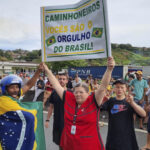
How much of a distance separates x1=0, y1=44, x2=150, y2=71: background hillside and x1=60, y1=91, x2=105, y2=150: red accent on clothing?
1664 inches

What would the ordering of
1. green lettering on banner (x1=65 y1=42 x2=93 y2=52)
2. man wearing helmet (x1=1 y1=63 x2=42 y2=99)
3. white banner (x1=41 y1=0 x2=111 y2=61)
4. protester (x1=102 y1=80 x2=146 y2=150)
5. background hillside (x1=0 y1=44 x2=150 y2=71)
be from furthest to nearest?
background hillside (x1=0 y1=44 x2=150 y2=71)
green lettering on banner (x1=65 y1=42 x2=93 y2=52)
white banner (x1=41 y1=0 x2=111 y2=61)
protester (x1=102 y1=80 x2=146 y2=150)
man wearing helmet (x1=1 y1=63 x2=42 y2=99)

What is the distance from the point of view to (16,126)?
78.1 inches

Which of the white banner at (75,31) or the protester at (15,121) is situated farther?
the white banner at (75,31)

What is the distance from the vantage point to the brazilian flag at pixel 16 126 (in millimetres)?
1943

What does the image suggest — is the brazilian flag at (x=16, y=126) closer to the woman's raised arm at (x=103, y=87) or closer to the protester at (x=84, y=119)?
the protester at (x=84, y=119)

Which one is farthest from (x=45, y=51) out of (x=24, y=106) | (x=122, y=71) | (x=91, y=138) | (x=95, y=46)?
(x=122, y=71)

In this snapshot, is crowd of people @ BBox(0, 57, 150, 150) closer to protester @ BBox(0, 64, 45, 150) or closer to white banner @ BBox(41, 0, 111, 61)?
protester @ BBox(0, 64, 45, 150)

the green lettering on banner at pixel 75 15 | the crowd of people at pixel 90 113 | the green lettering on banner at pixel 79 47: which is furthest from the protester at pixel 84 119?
the green lettering on banner at pixel 75 15

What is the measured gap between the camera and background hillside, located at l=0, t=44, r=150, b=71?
152 feet

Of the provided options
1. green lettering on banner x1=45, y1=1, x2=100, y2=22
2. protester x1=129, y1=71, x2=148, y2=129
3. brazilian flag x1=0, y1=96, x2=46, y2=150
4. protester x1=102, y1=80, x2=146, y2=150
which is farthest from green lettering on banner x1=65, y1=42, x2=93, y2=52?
protester x1=129, y1=71, x2=148, y2=129

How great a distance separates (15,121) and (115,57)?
93216 mm

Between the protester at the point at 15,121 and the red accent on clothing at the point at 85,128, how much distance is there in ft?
1.53

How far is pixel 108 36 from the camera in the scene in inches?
92.4

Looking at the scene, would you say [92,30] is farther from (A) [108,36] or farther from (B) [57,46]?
(B) [57,46]
